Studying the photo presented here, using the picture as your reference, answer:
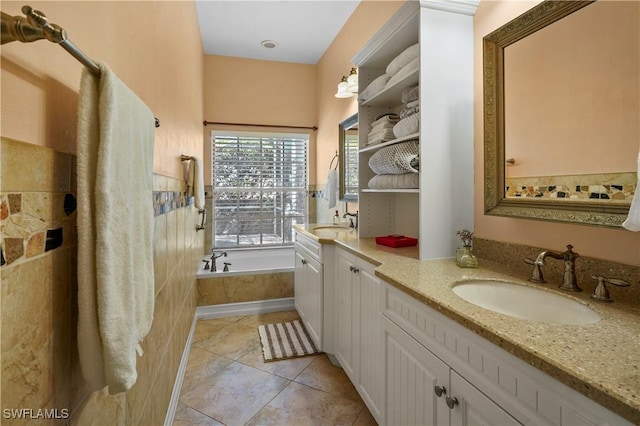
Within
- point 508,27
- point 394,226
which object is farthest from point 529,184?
point 394,226

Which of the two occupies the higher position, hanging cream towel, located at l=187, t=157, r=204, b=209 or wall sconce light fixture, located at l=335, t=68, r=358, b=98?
wall sconce light fixture, located at l=335, t=68, r=358, b=98

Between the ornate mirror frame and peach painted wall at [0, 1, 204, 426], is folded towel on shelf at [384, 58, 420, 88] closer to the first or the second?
the ornate mirror frame

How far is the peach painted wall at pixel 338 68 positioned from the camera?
8.02 feet

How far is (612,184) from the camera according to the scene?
3.20 feet

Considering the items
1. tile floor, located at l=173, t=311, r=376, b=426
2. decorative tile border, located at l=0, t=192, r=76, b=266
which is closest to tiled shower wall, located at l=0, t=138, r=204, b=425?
decorative tile border, located at l=0, t=192, r=76, b=266

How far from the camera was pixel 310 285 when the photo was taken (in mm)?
2402

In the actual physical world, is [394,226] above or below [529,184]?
below

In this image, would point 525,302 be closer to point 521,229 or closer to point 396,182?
point 521,229

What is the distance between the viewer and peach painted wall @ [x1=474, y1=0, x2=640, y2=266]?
973 mm

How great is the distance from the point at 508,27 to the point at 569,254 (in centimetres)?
100

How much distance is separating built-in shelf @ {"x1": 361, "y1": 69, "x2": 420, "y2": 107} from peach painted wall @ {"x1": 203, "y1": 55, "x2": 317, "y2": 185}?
6.62 ft

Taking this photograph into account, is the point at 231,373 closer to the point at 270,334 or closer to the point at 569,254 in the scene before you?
the point at 270,334

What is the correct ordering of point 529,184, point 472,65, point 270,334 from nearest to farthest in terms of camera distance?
point 529,184 < point 472,65 < point 270,334
